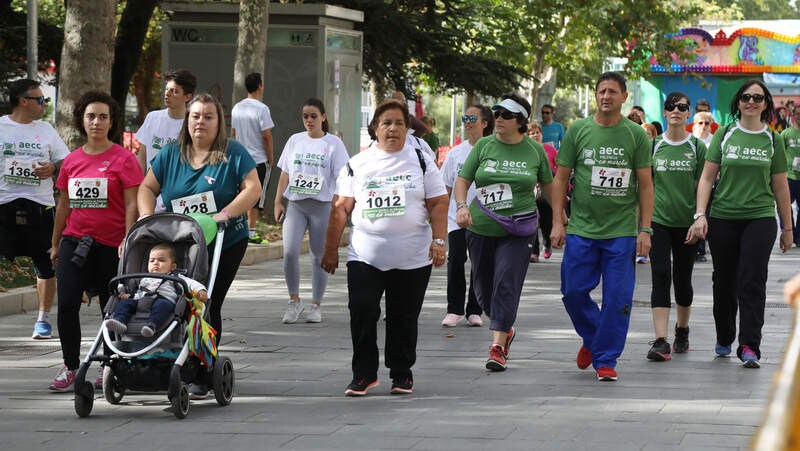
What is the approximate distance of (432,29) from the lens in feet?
90.5

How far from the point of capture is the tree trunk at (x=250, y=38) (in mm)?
18969

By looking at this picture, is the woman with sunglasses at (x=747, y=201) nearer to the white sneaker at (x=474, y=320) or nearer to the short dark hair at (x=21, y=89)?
the white sneaker at (x=474, y=320)

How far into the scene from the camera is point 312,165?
11.1 m

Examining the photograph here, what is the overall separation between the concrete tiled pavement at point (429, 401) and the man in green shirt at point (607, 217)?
0.37 meters

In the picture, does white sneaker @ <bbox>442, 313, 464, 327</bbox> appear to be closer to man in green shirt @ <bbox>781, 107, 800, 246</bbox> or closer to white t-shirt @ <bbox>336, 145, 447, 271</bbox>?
white t-shirt @ <bbox>336, 145, 447, 271</bbox>

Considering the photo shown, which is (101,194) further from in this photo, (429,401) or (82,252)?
(429,401)

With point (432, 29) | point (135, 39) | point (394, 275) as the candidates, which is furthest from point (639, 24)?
point (394, 275)

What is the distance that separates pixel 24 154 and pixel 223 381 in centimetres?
355

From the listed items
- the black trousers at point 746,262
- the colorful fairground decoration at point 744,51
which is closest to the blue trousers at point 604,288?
the black trousers at point 746,262

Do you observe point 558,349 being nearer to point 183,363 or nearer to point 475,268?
point 475,268

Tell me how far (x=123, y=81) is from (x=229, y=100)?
4.94m

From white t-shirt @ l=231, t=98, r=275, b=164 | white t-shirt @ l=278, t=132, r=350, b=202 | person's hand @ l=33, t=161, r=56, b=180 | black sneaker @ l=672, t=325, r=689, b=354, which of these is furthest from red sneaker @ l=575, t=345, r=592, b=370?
white t-shirt @ l=231, t=98, r=275, b=164

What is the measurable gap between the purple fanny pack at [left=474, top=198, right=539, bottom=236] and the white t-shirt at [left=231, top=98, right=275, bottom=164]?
724 cm

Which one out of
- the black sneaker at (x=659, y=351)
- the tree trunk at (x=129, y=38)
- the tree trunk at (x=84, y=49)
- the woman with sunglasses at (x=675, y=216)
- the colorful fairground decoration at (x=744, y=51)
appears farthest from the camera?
the colorful fairground decoration at (x=744, y=51)
